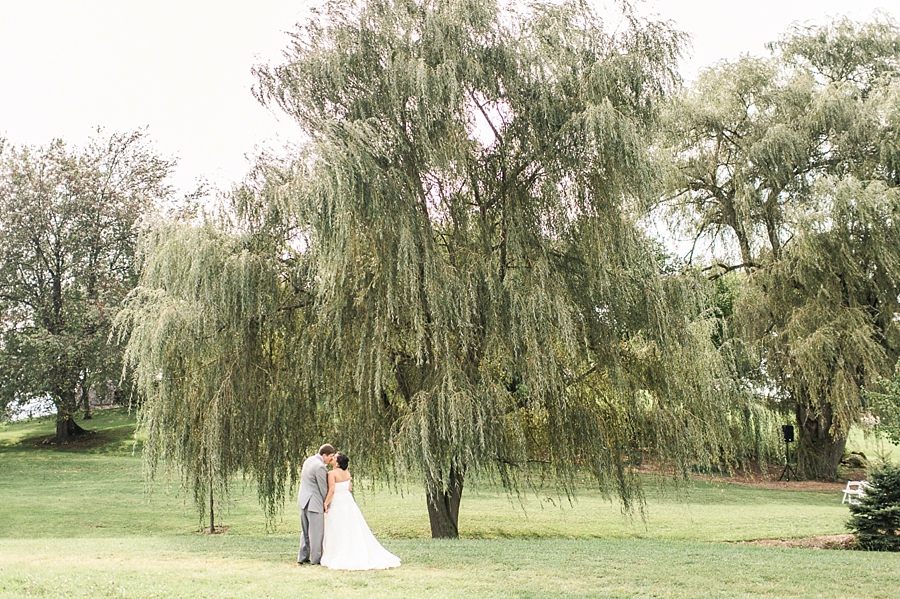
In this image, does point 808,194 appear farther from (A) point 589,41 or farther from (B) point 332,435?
(B) point 332,435

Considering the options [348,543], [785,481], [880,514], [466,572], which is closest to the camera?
[466,572]

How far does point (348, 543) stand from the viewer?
29.1ft

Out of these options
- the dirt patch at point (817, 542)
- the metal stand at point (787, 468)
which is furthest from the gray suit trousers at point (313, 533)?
the metal stand at point (787, 468)

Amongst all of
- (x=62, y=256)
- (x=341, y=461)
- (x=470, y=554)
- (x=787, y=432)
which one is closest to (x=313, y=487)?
(x=341, y=461)

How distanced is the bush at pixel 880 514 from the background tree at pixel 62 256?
24.7 metres

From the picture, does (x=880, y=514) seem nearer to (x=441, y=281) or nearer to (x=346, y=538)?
(x=441, y=281)

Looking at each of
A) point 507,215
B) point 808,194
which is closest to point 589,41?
point 507,215

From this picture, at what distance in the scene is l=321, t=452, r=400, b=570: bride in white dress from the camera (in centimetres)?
875

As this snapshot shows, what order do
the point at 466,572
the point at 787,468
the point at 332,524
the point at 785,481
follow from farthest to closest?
1. the point at 787,468
2. the point at 785,481
3. the point at 332,524
4. the point at 466,572

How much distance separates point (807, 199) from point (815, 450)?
9.38 m

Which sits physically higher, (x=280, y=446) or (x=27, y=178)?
(x=27, y=178)

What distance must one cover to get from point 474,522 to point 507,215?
8.24 m

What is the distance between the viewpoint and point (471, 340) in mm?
11578

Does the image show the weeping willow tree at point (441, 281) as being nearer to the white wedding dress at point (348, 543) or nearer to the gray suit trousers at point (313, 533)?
the white wedding dress at point (348, 543)
